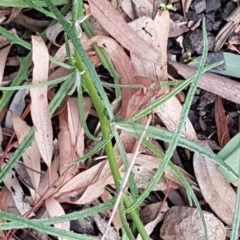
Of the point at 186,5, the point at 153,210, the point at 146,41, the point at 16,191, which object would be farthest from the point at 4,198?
the point at 186,5

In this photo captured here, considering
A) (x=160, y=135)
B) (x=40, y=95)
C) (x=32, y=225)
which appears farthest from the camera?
(x=40, y=95)

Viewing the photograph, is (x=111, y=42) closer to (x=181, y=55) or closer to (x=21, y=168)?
(x=181, y=55)

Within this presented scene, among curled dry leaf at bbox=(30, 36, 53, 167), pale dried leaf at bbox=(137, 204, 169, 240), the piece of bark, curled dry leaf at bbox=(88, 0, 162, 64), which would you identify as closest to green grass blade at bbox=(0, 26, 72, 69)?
curled dry leaf at bbox=(30, 36, 53, 167)

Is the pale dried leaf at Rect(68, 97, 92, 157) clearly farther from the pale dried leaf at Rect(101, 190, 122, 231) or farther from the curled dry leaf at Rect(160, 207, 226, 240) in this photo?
the curled dry leaf at Rect(160, 207, 226, 240)

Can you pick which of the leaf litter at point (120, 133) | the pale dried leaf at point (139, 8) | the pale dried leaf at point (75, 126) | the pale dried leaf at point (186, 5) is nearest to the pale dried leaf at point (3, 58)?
the leaf litter at point (120, 133)

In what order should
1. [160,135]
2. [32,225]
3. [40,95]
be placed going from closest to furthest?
[32,225], [160,135], [40,95]

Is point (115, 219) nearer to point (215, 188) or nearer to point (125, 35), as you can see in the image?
point (215, 188)

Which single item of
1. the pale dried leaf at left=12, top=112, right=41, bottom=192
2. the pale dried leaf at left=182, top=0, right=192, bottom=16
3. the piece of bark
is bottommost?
the pale dried leaf at left=12, top=112, right=41, bottom=192
